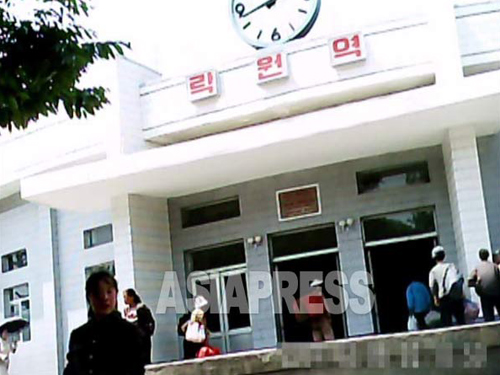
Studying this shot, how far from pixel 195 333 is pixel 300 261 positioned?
92.6 inches

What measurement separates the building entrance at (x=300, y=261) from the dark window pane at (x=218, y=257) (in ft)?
2.07

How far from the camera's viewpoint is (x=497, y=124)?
11.3 meters

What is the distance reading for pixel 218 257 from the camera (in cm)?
1348

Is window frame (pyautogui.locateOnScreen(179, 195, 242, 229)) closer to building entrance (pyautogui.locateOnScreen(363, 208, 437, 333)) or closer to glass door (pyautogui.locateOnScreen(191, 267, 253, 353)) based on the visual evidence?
glass door (pyautogui.locateOnScreen(191, 267, 253, 353))

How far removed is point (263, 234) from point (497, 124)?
154 inches

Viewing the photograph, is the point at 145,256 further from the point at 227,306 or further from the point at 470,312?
the point at 470,312

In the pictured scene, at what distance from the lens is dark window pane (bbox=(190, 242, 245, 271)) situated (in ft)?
43.6

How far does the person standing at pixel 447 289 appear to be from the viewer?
988 cm

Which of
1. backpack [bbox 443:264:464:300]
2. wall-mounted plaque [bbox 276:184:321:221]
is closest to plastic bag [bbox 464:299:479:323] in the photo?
backpack [bbox 443:264:464:300]

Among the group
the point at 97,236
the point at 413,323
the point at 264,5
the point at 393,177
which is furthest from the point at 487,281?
the point at 97,236

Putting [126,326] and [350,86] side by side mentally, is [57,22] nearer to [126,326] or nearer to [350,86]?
[126,326]
